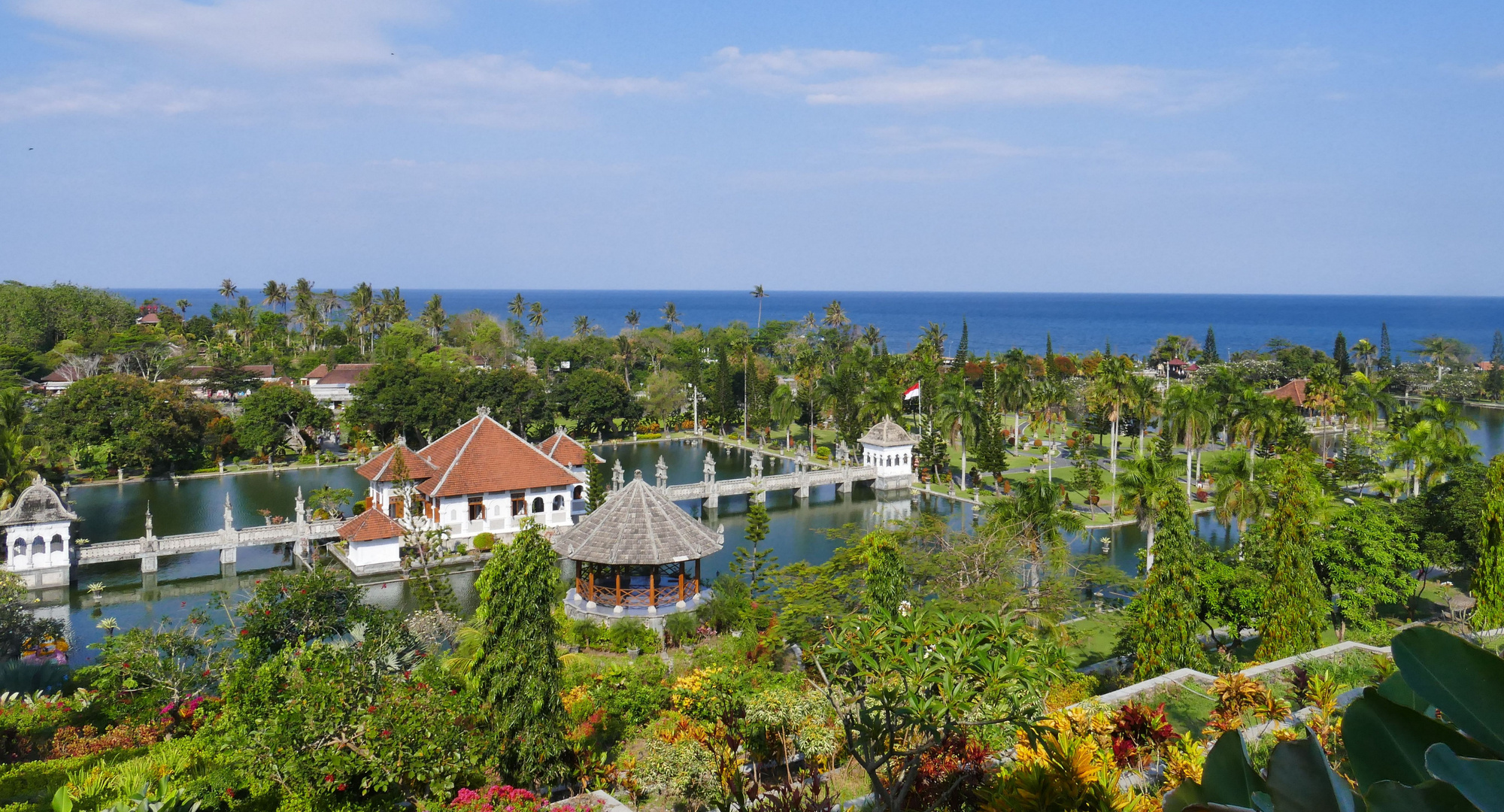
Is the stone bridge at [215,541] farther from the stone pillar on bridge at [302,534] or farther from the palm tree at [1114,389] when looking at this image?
the palm tree at [1114,389]

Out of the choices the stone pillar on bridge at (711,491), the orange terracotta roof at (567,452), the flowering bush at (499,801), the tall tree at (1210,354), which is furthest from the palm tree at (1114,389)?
the tall tree at (1210,354)

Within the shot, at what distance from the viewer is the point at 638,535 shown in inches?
952

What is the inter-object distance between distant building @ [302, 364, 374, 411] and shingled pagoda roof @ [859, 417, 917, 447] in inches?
1335

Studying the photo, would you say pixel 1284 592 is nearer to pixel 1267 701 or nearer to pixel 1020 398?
pixel 1267 701

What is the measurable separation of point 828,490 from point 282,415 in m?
27.1

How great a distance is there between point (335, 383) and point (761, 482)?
117ft

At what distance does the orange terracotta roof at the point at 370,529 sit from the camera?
29.8 m

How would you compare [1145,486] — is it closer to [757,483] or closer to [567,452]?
[757,483]

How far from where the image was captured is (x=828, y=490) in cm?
4472

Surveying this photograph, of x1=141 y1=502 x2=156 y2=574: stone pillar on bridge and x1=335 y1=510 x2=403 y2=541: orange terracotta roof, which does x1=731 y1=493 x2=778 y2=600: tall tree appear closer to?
x1=335 y1=510 x2=403 y2=541: orange terracotta roof

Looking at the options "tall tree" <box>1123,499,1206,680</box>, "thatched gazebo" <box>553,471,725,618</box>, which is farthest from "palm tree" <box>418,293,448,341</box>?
"tall tree" <box>1123,499,1206,680</box>

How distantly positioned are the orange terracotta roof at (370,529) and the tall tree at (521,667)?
18.8 m

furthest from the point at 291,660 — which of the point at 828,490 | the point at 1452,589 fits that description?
the point at 828,490

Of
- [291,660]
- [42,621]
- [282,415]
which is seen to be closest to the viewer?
[291,660]
